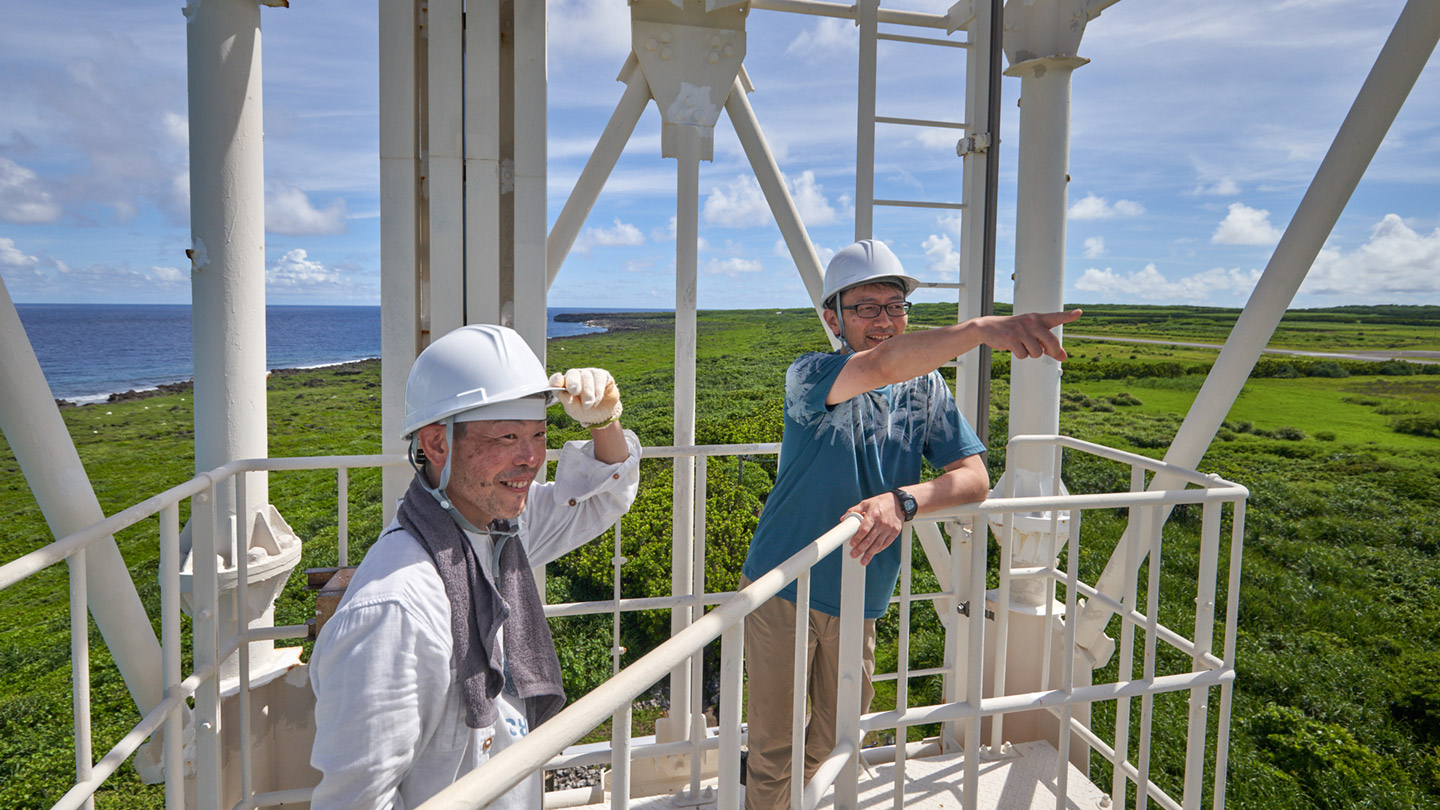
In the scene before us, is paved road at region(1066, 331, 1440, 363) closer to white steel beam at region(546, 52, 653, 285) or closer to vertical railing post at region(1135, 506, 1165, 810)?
vertical railing post at region(1135, 506, 1165, 810)

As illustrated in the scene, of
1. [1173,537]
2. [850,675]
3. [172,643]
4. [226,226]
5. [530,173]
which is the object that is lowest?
[1173,537]

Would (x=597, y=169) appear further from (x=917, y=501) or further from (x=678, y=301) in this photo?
(x=917, y=501)

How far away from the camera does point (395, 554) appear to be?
55.9 inches

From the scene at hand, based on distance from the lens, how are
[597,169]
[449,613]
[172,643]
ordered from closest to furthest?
[449,613] < [172,643] < [597,169]

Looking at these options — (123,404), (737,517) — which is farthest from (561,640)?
(123,404)

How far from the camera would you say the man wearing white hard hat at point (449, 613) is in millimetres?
1271

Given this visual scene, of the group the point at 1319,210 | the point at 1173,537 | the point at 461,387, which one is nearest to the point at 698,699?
the point at 461,387

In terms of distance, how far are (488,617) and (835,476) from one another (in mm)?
1180

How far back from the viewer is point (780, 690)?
255 centimetres

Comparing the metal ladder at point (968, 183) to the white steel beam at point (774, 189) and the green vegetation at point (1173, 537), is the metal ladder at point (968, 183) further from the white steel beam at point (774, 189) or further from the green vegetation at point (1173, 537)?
the green vegetation at point (1173, 537)

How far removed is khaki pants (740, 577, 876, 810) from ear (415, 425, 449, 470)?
1.26 m

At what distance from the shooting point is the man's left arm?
76.1 inches

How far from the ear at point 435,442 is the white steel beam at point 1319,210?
2.65 meters

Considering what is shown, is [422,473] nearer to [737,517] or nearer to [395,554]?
[395,554]
